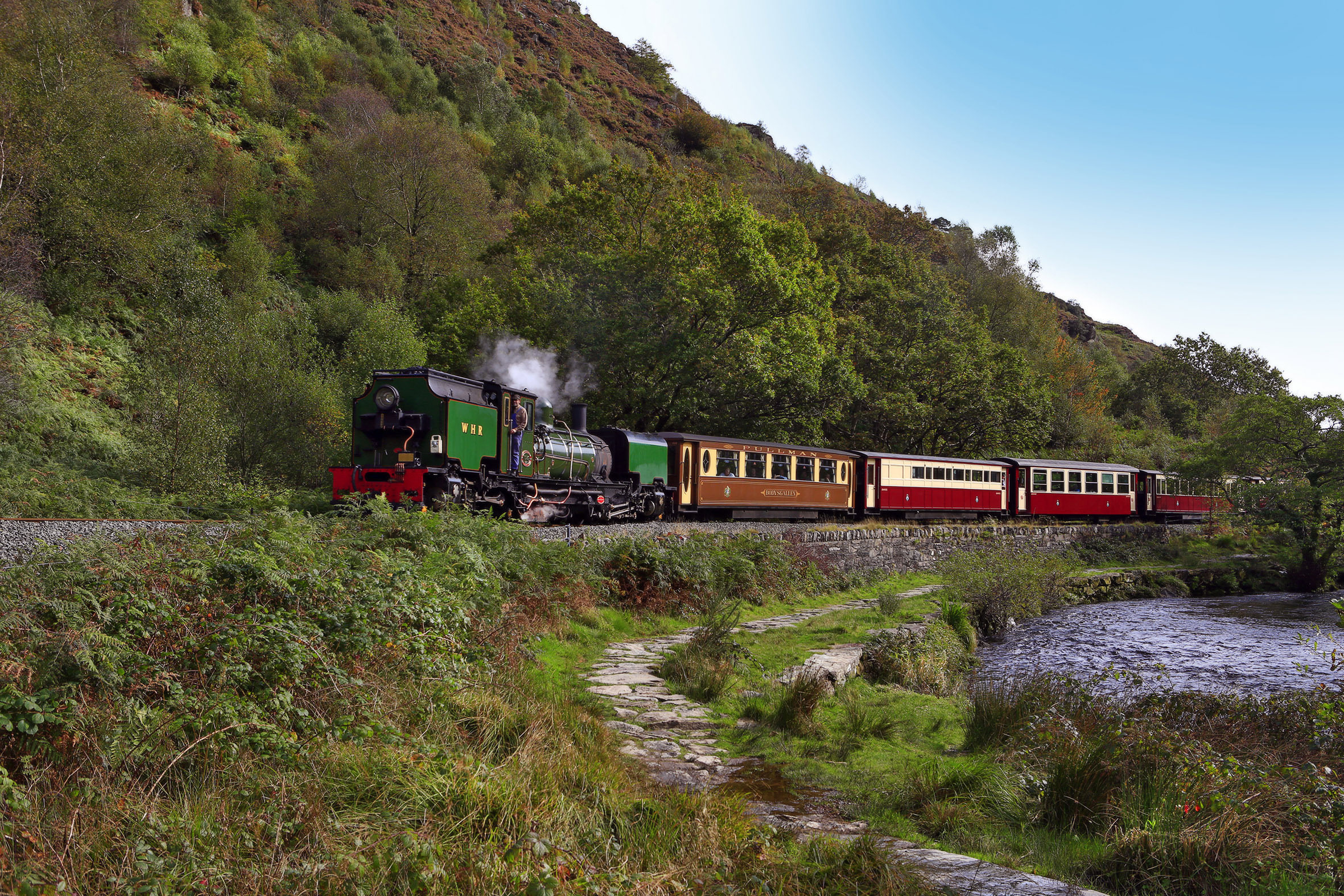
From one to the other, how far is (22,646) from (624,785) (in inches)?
128

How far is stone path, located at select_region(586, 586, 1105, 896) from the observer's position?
160 inches

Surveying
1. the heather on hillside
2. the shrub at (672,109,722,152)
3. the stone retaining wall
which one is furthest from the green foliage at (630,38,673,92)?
the stone retaining wall

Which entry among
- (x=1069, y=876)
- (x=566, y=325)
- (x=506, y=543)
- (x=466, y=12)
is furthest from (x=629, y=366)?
(x=466, y=12)

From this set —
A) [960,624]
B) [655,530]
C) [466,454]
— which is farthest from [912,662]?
[466,454]

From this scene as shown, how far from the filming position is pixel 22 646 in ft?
13.0

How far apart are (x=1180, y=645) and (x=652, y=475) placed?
12.6 metres

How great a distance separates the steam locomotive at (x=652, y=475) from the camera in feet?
47.9

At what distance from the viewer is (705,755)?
6598 mm

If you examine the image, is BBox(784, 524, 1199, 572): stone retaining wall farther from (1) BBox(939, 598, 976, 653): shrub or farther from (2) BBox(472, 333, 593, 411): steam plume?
(2) BBox(472, 333, 593, 411): steam plume

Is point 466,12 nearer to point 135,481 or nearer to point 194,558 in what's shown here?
point 135,481

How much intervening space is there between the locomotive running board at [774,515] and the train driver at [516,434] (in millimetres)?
9092

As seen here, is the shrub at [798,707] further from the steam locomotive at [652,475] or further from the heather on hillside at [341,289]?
the heather on hillside at [341,289]

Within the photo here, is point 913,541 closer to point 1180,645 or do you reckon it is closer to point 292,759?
point 1180,645

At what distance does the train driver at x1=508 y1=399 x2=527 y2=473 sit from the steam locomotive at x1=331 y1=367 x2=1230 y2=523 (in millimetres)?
67
